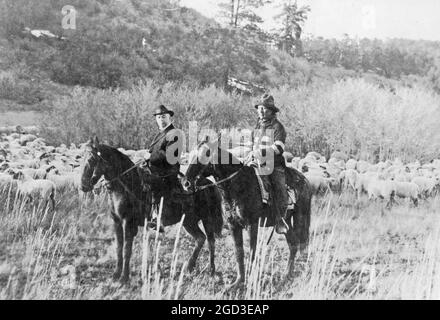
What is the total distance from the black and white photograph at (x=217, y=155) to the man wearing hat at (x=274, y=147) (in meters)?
0.02

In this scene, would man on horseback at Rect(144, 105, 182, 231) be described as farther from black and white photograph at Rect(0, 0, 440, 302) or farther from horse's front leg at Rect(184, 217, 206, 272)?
horse's front leg at Rect(184, 217, 206, 272)

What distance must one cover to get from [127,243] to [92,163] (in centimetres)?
114

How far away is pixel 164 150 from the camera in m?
5.67

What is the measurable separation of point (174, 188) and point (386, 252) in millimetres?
3403

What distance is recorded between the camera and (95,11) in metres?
10.2

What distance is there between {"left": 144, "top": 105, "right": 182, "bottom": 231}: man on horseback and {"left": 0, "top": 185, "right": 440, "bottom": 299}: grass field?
721 millimetres

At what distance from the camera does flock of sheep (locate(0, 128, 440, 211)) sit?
682 cm

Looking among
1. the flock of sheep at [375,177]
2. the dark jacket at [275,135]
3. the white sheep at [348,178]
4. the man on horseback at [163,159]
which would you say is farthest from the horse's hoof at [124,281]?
the white sheep at [348,178]

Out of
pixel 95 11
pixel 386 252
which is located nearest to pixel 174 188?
pixel 386 252

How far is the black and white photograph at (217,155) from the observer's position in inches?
213

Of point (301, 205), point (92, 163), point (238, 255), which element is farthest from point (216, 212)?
point (92, 163)

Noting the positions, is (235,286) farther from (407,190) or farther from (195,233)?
(407,190)

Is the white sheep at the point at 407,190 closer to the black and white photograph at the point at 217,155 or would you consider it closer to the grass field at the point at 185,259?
the black and white photograph at the point at 217,155

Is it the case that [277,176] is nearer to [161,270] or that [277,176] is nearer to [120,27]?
[161,270]
